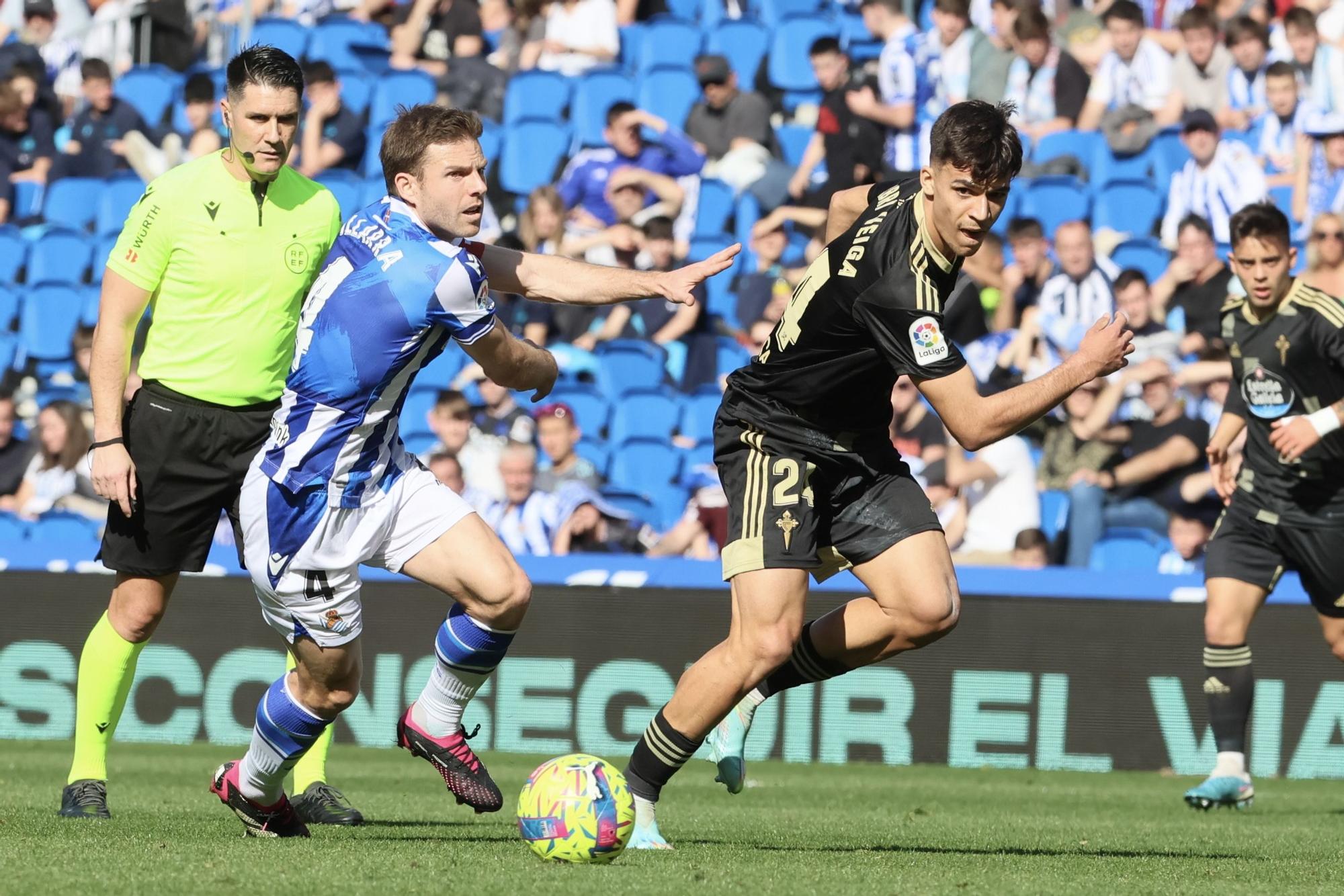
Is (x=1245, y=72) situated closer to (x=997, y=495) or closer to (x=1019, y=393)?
(x=997, y=495)

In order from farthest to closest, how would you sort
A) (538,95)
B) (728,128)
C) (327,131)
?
(538,95)
(327,131)
(728,128)

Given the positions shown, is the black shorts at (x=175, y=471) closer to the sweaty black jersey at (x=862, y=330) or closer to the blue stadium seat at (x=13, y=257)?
the sweaty black jersey at (x=862, y=330)

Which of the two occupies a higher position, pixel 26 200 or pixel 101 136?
pixel 101 136

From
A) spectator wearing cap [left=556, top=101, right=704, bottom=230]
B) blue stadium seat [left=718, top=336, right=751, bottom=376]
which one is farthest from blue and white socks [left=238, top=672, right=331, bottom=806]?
spectator wearing cap [left=556, top=101, right=704, bottom=230]

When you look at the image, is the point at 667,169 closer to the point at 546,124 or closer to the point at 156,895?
the point at 546,124

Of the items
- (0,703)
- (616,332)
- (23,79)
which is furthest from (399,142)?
(23,79)

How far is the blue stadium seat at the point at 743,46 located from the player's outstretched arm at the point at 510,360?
1055 cm

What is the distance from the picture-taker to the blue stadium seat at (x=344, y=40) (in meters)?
17.1

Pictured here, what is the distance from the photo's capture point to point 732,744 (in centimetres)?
646

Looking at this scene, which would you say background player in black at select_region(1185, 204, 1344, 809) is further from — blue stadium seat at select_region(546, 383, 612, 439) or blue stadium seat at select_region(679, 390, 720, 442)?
blue stadium seat at select_region(546, 383, 612, 439)

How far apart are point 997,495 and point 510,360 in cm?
665

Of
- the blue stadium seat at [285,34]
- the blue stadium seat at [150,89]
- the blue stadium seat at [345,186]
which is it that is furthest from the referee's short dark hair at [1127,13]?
the blue stadium seat at [150,89]

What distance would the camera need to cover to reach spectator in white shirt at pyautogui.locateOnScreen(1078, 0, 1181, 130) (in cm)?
1458

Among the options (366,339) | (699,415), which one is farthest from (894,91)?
(366,339)
